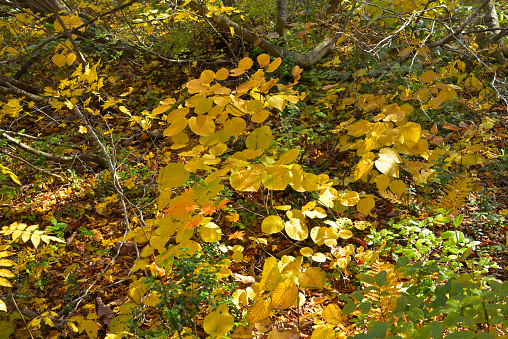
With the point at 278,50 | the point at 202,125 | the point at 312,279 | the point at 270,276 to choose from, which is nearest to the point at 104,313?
the point at 270,276

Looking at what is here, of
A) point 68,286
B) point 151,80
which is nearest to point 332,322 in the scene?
point 68,286

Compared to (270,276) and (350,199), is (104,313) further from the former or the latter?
(350,199)

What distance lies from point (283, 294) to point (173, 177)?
0.67 metres

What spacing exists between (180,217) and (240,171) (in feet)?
1.00

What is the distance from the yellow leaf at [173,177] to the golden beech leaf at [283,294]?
611 millimetres

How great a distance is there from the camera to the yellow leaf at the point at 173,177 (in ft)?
3.95

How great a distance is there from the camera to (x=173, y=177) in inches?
47.9

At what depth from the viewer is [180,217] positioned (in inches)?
48.4

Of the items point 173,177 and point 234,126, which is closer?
point 173,177

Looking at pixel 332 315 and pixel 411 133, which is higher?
pixel 411 133

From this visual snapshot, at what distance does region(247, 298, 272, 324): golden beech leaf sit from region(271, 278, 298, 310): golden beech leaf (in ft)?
0.16

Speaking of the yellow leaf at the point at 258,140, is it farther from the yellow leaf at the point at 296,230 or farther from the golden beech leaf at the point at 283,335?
the golden beech leaf at the point at 283,335

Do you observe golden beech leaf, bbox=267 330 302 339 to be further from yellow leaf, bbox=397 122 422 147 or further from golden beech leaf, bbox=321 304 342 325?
yellow leaf, bbox=397 122 422 147

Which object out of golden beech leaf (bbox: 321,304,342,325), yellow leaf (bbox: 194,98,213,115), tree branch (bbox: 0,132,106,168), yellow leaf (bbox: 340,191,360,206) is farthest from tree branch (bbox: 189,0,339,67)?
golden beech leaf (bbox: 321,304,342,325)
